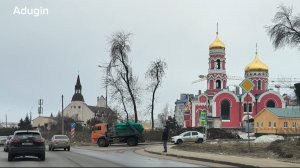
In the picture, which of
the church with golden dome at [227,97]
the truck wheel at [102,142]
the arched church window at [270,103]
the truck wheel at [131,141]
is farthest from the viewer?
the arched church window at [270,103]

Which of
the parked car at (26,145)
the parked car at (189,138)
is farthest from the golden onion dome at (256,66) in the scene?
the parked car at (26,145)

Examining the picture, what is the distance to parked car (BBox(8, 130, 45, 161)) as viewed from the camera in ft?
84.6

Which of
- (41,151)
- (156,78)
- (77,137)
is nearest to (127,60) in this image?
(156,78)

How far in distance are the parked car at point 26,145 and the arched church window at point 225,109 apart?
80.6 meters

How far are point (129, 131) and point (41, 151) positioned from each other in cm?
2783

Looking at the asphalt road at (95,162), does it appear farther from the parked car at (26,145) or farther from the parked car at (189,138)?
the parked car at (189,138)

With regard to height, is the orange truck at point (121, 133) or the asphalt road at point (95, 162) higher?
the orange truck at point (121, 133)

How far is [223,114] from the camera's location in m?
105

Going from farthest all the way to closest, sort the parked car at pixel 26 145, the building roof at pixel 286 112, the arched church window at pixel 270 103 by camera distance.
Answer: the arched church window at pixel 270 103 → the building roof at pixel 286 112 → the parked car at pixel 26 145

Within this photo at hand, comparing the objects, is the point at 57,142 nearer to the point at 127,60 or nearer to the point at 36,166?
the point at 36,166

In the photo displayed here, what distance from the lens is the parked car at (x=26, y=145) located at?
84.6ft

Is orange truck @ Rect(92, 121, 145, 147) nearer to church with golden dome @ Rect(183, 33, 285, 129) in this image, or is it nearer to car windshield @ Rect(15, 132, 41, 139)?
car windshield @ Rect(15, 132, 41, 139)

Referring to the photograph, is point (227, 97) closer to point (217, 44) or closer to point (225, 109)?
point (225, 109)

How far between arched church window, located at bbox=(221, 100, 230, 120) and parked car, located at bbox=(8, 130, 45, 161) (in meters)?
80.6
